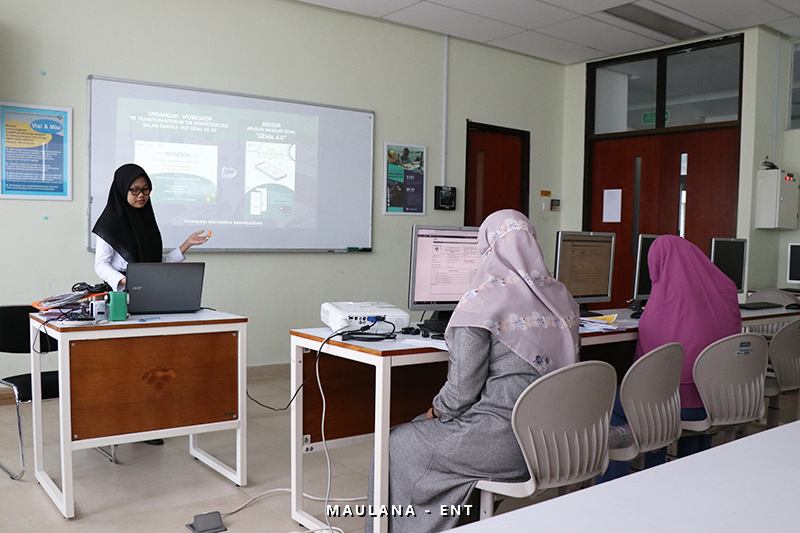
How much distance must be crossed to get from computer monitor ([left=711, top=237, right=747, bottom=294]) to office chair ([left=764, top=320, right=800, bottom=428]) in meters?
0.99

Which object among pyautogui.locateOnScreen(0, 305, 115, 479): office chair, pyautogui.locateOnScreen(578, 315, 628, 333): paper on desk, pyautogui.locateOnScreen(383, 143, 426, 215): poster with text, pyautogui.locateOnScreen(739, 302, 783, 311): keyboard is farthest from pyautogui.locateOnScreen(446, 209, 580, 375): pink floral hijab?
pyautogui.locateOnScreen(383, 143, 426, 215): poster with text

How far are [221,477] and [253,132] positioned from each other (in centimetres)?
256

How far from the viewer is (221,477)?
Answer: 9.59 ft

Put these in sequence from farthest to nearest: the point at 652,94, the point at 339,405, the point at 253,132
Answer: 1. the point at 652,94
2. the point at 253,132
3. the point at 339,405

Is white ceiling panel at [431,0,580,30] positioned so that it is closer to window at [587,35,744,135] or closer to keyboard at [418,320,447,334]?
window at [587,35,744,135]

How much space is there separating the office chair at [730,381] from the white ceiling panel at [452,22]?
3439 mm

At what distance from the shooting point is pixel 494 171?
6.14 metres

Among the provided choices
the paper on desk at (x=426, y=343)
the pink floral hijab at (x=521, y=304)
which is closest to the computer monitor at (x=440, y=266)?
the paper on desk at (x=426, y=343)

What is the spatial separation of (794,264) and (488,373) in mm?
4400

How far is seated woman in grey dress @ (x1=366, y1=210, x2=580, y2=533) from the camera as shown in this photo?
1857 mm

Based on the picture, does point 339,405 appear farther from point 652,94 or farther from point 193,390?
point 652,94

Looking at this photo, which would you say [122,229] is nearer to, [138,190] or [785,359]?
[138,190]

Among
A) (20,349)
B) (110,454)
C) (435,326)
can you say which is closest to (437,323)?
(435,326)

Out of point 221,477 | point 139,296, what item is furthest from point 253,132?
point 221,477
